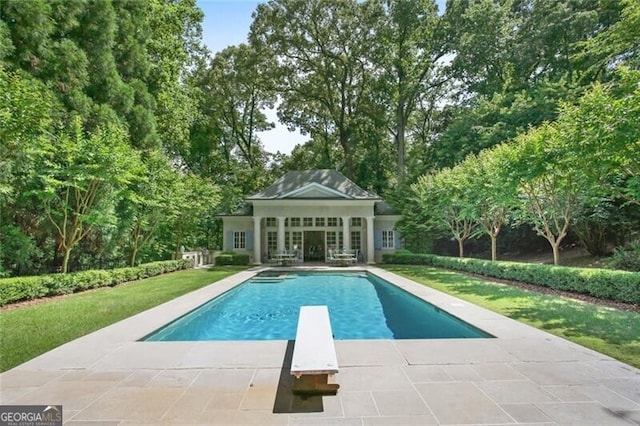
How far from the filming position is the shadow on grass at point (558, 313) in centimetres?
584

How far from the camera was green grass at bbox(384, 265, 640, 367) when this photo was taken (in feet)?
17.3

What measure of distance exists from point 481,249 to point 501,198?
1377 cm

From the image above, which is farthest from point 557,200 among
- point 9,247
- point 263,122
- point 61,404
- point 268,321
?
point 263,122

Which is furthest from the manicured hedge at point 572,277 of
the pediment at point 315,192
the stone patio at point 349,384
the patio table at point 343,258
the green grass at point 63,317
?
the green grass at point 63,317

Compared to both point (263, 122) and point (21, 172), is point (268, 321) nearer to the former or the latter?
point (21, 172)

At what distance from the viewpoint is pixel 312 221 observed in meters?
25.2

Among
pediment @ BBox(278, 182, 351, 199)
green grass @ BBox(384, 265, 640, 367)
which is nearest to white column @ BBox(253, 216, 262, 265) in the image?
pediment @ BBox(278, 182, 351, 199)

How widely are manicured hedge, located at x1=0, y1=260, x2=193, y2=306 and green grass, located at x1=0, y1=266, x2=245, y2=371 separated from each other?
44 cm

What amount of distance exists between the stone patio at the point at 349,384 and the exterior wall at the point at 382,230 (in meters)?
18.8

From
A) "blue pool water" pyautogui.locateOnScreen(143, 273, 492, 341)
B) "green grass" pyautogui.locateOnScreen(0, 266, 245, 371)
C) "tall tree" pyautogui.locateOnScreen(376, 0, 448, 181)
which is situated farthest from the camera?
"tall tree" pyautogui.locateOnScreen(376, 0, 448, 181)

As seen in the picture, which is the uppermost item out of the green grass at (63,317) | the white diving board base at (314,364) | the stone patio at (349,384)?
the white diving board base at (314,364)

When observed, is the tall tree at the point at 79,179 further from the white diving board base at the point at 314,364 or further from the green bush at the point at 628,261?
the green bush at the point at 628,261

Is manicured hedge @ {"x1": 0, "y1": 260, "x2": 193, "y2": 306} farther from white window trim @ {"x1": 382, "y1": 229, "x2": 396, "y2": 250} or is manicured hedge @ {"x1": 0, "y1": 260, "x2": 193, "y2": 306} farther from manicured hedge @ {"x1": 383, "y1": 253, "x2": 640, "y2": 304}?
white window trim @ {"x1": 382, "y1": 229, "x2": 396, "y2": 250}

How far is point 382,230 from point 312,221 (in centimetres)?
474
